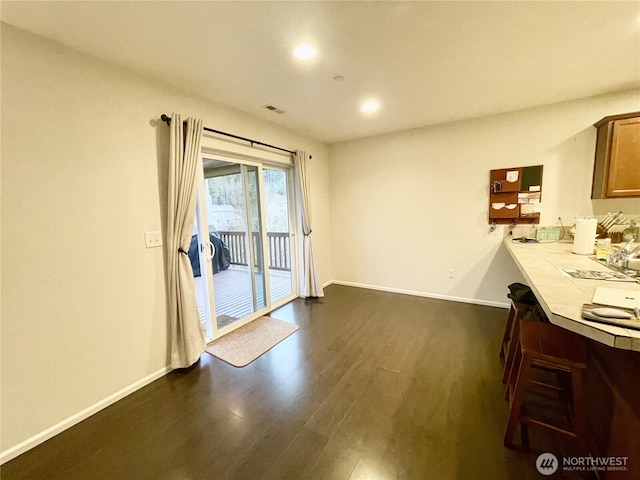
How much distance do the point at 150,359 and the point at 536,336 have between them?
2.85 meters

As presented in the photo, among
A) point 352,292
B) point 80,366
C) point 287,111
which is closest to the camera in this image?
point 80,366

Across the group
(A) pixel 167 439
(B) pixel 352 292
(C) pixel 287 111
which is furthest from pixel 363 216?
(A) pixel 167 439

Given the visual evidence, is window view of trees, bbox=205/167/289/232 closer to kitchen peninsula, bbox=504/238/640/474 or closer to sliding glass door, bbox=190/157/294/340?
sliding glass door, bbox=190/157/294/340

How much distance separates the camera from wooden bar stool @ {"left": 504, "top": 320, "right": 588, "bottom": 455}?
4.40 ft

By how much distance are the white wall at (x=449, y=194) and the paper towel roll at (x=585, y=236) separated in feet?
3.57

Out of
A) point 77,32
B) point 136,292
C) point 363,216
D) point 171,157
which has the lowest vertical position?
point 136,292

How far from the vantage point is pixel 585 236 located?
2.14 metres

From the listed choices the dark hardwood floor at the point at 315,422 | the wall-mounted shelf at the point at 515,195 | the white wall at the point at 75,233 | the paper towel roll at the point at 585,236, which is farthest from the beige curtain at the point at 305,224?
the paper towel roll at the point at 585,236

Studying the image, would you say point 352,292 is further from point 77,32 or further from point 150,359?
point 77,32

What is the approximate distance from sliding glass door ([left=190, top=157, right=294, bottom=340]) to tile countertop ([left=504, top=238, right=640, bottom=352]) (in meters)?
2.70

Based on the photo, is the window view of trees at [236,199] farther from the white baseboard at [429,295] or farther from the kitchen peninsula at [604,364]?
the kitchen peninsula at [604,364]

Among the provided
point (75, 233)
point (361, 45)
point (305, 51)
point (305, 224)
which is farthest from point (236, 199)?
point (361, 45)

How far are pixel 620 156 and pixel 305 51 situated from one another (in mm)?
3162

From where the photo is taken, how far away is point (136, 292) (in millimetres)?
2100
